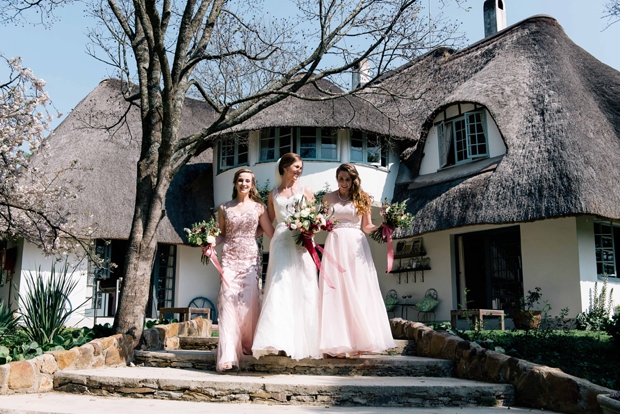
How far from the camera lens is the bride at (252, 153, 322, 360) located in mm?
4984

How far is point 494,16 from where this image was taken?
1728 centimetres

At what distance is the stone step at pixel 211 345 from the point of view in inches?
245

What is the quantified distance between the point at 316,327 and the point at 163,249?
1034cm

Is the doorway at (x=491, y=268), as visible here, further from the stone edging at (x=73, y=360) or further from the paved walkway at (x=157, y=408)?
the paved walkway at (x=157, y=408)

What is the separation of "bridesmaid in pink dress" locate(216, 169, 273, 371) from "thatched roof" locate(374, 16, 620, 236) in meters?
4.37

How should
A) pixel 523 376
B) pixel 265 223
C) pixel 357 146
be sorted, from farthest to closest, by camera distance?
pixel 357 146 → pixel 265 223 → pixel 523 376

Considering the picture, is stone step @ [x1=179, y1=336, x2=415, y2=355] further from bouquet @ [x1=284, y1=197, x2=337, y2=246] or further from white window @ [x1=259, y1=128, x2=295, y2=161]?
white window @ [x1=259, y1=128, x2=295, y2=161]

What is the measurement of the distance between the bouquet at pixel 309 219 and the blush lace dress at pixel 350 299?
359 millimetres

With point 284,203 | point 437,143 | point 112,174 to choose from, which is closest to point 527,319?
point 437,143

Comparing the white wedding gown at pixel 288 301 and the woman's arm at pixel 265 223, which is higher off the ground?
the woman's arm at pixel 265 223

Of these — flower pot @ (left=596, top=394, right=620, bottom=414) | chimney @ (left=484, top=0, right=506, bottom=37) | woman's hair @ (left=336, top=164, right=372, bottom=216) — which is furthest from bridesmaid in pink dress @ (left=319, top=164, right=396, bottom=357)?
chimney @ (left=484, top=0, right=506, bottom=37)

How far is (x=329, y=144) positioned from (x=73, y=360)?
9317mm

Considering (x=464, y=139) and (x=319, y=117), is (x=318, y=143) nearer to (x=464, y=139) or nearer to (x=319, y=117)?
(x=319, y=117)

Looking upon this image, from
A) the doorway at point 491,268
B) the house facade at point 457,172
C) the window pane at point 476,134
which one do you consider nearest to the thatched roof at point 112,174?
the house facade at point 457,172
